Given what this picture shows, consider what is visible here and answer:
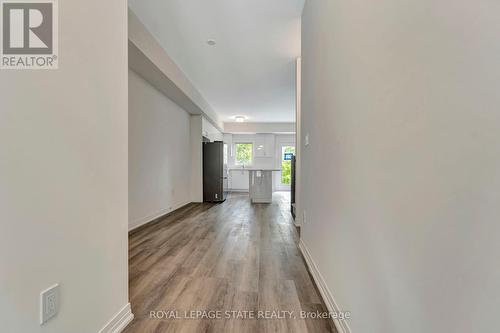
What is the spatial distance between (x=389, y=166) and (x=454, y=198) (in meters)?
0.32

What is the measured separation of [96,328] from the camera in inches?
50.1

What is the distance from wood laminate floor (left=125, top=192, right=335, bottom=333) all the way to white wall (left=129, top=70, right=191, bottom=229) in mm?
662

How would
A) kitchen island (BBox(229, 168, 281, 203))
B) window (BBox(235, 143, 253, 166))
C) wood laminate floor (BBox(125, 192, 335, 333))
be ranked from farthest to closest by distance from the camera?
window (BBox(235, 143, 253, 166)) → kitchen island (BBox(229, 168, 281, 203)) → wood laminate floor (BBox(125, 192, 335, 333))

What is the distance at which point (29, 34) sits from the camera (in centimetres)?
104

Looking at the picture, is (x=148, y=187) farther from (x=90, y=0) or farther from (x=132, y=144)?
(x=90, y=0)

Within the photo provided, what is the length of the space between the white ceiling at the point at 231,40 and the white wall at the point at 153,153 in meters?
0.75

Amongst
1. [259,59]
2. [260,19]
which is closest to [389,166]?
[260,19]

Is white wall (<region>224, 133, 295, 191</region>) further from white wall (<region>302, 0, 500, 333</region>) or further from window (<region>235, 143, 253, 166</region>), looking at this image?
white wall (<region>302, 0, 500, 333</region>)

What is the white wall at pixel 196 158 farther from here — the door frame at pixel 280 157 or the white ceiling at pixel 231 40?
the door frame at pixel 280 157

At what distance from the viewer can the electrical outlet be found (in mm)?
976

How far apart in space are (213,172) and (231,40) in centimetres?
385

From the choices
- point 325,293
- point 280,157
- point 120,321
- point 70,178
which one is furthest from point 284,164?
point 70,178

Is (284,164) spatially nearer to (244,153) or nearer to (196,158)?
(244,153)

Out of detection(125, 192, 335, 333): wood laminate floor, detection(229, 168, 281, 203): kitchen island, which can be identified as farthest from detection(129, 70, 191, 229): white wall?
detection(229, 168, 281, 203): kitchen island
